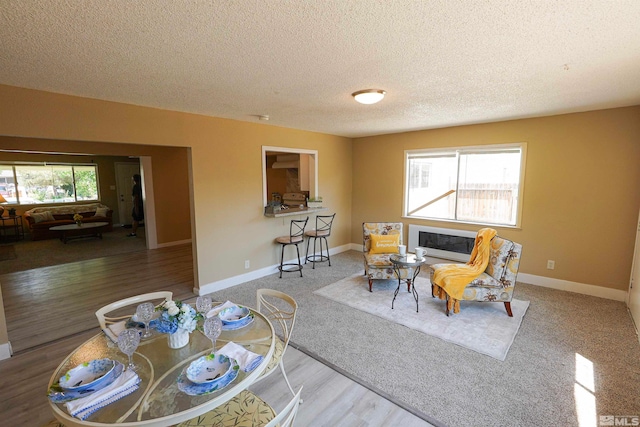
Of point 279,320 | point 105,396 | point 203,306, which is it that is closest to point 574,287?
point 279,320

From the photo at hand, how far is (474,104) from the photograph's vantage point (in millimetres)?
3531

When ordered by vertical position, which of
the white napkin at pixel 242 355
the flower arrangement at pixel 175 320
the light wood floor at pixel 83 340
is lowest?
the light wood floor at pixel 83 340

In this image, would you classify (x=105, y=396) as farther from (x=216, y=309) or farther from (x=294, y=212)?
(x=294, y=212)

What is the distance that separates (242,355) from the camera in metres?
1.61

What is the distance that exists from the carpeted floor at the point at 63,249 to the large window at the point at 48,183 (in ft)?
4.63

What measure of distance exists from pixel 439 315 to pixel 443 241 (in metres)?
2.20

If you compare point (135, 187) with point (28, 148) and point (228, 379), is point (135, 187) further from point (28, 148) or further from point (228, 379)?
point (228, 379)

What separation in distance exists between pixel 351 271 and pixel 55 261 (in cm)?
597

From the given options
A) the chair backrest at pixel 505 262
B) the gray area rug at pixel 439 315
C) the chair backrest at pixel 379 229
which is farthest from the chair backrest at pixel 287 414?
the chair backrest at pixel 379 229

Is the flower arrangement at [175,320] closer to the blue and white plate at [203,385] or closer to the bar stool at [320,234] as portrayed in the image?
the blue and white plate at [203,385]

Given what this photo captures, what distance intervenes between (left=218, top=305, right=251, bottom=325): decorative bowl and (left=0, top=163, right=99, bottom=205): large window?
10.3 metres

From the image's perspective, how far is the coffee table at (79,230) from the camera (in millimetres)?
7625

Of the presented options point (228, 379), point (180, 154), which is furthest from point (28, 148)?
point (228, 379)
